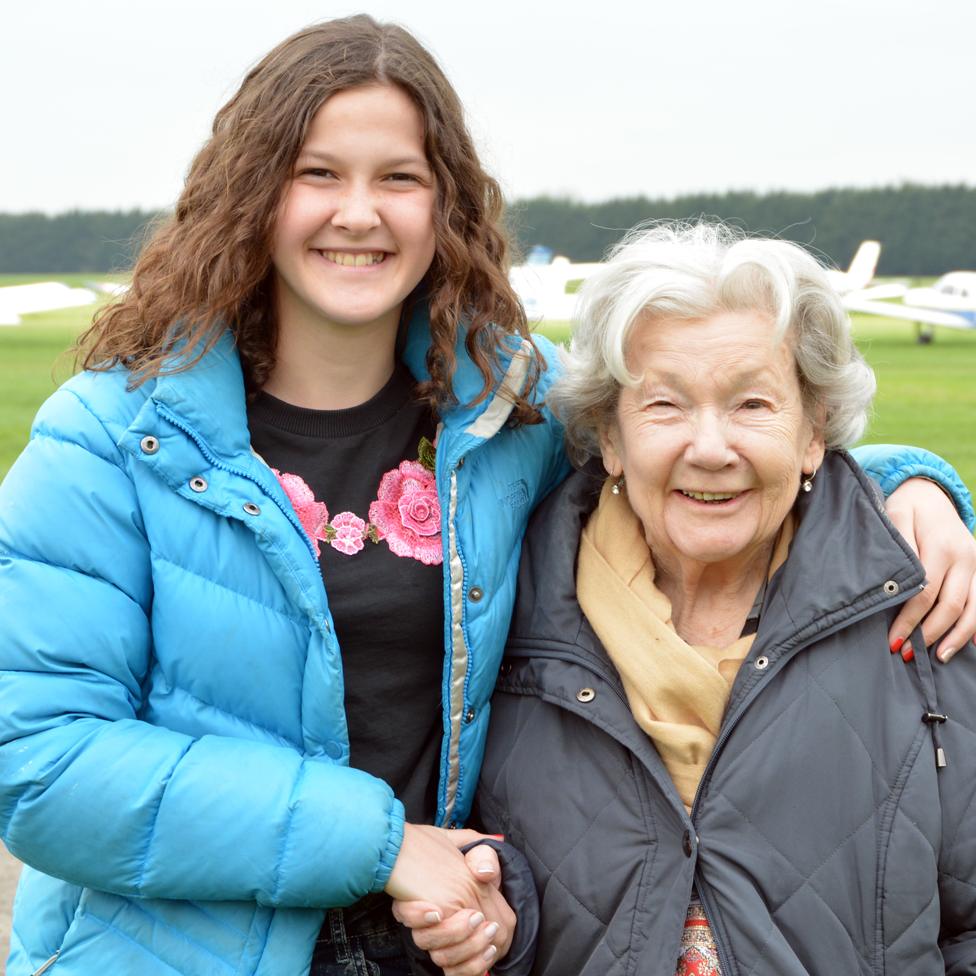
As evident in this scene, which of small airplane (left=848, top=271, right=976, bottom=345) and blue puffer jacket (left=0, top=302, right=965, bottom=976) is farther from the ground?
blue puffer jacket (left=0, top=302, right=965, bottom=976)

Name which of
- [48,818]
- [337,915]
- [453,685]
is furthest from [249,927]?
[453,685]

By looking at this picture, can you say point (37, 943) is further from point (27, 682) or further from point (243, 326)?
point (243, 326)

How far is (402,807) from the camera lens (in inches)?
87.0

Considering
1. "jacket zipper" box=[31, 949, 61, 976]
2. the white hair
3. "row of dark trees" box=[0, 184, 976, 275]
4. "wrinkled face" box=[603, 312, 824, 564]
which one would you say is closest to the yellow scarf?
"wrinkled face" box=[603, 312, 824, 564]

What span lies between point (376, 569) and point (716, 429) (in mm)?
690

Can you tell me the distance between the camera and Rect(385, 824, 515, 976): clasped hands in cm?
217

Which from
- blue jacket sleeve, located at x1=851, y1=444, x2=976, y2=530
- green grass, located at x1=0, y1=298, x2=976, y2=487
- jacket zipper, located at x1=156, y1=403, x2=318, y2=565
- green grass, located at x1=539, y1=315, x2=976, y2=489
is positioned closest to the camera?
jacket zipper, located at x1=156, y1=403, x2=318, y2=565

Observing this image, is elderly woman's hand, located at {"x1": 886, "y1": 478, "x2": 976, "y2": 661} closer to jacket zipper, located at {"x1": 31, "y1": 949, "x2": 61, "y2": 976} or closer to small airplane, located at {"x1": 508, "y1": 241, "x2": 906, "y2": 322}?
jacket zipper, located at {"x1": 31, "y1": 949, "x2": 61, "y2": 976}

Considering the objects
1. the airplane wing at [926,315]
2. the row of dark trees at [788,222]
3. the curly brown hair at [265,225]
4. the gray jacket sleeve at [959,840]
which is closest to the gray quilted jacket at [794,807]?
the gray jacket sleeve at [959,840]

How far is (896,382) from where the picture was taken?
29.9 meters

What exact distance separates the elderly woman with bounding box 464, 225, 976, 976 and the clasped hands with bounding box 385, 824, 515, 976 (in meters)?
0.12

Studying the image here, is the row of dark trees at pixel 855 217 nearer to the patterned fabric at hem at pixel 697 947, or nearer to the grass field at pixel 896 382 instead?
the grass field at pixel 896 382

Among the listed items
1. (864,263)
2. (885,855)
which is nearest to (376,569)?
(885,855)

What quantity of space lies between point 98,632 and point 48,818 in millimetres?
314
